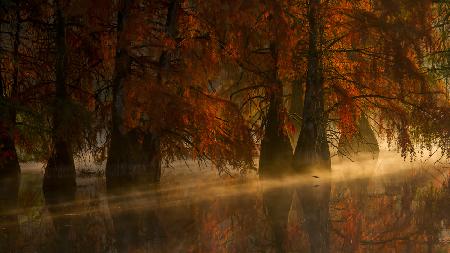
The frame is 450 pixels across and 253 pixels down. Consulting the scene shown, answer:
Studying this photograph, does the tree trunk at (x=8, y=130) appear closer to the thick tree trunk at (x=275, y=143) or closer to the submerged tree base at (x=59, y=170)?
the submerged tree base at (x=59, y=170)

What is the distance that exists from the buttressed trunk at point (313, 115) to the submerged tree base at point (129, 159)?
4874 millimetres

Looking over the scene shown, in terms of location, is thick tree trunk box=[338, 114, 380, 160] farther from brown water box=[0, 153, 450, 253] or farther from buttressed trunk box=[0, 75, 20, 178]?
buttressed trunk box=[0, 75, 20, 178]

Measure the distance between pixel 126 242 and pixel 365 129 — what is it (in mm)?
20483

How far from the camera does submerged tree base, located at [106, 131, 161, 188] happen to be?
20.2m

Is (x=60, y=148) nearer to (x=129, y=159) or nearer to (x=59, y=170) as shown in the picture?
(x=59, y=170)

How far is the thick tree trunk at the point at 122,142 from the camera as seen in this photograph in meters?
20.2

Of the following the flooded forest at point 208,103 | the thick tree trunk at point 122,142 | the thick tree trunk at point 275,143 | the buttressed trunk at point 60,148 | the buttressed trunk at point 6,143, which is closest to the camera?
the flooded forest at point 208,103

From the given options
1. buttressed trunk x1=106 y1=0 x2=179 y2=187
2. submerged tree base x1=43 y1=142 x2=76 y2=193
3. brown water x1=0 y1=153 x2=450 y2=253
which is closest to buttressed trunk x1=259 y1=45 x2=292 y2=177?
brown water x1=0 y1=153 x2=450 y2=253

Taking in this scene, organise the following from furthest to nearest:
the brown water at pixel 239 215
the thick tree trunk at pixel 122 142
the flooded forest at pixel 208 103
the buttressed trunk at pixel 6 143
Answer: the thick tree trunk at pixel 122 142 < the buttressed trunk at pixel 6 143 < the flooded forest at pixel 208 103 < the brown water at pixel 239 215

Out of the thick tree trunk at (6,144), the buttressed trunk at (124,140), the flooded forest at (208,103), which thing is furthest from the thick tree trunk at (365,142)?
the thick tree trunk at (6,144)

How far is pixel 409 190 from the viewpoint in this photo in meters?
18.7

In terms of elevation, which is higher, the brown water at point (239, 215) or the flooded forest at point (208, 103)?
the flooded forest at point (208, 103)

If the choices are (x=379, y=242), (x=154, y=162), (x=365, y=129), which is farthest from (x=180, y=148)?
(x=365, y=129)

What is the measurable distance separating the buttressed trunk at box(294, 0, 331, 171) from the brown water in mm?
615
